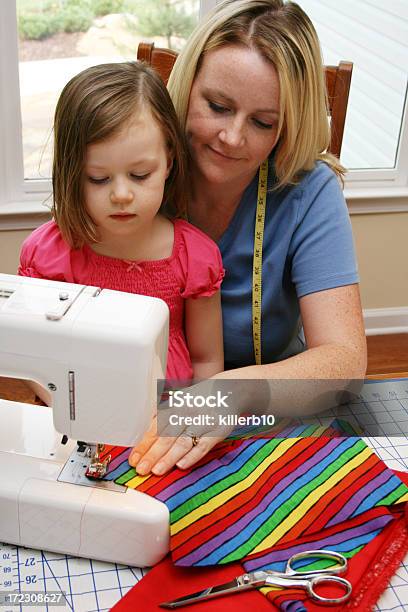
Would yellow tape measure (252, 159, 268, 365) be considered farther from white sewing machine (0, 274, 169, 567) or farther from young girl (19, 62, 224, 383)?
white sewing machine (0, 274, 169, 567)

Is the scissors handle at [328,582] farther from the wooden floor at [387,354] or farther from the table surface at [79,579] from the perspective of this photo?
the wooden floor at [387,354]

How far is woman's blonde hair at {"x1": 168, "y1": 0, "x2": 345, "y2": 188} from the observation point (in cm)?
131

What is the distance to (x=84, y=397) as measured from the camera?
100cm

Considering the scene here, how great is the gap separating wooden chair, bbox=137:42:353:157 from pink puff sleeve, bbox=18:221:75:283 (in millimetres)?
530

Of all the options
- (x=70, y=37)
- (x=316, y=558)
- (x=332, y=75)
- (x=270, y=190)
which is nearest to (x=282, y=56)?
(x=270, y=190)

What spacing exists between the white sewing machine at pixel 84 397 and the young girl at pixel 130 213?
9.8 inches

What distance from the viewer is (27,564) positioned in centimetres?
102

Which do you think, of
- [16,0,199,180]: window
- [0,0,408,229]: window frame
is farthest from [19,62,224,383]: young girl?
[16,0,199,180]: window

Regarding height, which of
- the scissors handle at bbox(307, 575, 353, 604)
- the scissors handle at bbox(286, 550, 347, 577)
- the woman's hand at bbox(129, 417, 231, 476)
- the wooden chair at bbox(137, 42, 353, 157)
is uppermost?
the wooden chair at bbox(137, 42, 353, 157)

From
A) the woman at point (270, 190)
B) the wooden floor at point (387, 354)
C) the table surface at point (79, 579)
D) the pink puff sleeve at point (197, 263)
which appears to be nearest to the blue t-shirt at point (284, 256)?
the woman at point (270, 190)

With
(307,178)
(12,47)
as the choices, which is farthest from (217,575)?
(12,47)

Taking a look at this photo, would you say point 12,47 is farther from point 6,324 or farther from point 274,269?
point 6,324

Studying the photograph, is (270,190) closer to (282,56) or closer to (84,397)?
(282,56)

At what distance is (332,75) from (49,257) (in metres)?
0.80
